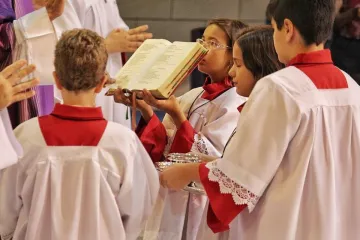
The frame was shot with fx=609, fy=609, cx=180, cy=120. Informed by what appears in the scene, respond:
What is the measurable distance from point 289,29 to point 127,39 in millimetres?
1213

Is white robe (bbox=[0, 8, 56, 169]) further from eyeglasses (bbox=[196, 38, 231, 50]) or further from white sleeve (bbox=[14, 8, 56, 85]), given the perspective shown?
eyeglasses (bbox=[196, 38, 231, 50])

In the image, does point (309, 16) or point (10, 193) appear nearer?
point (309, 16)

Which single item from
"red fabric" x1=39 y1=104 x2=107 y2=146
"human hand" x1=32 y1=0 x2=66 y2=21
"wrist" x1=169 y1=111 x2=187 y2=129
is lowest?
"wrist" x1=169 y1=111 x2=187 y2=129

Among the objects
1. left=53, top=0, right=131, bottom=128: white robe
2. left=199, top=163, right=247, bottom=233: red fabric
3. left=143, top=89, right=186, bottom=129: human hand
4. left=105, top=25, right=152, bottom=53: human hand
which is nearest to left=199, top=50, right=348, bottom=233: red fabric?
left=199, top=163, right=247, bottom=233: red fabric

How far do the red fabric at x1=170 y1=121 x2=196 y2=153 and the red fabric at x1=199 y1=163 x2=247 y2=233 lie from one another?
16.7 inches

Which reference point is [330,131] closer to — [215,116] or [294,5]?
[294,5]

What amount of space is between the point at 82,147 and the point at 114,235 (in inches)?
11.6

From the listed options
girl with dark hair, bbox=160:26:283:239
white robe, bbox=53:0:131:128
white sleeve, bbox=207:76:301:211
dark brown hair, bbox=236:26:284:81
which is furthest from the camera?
white robe, bbox=53:0:131:128

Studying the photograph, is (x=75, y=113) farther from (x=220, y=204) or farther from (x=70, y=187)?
(x=220, y=204)

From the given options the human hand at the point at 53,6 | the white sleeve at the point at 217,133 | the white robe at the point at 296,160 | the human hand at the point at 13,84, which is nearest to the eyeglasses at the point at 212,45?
the white sleeve at the point at 217,133

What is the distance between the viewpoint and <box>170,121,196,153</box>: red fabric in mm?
2156

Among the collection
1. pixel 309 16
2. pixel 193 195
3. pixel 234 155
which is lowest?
pixel 193 195

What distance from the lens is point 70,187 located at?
1735 mm

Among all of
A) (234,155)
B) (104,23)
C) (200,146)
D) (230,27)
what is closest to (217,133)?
(200,146)
